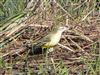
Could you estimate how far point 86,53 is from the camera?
18.4 ft

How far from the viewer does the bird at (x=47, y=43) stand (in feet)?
17.7

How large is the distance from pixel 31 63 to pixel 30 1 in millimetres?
1617

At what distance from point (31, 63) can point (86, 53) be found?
0.74m

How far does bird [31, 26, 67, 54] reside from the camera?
Result: 5.39 metres

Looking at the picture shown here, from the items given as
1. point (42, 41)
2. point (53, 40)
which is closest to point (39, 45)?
point (42, 41)

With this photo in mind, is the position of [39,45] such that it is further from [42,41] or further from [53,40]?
[53,40]

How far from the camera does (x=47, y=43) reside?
539 centimetres

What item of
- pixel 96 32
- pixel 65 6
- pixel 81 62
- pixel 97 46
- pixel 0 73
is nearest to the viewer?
pixel 0 73

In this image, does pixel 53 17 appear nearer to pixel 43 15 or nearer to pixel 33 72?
pixel 43 15

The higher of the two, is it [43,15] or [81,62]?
[43,15]

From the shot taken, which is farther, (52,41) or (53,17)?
(53,17)

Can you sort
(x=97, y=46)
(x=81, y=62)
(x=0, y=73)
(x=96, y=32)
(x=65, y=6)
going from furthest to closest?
(x=65, y=6), (x=96, y=32), (x=97, y=46), (x=81, y=62), (x=0, y=73)

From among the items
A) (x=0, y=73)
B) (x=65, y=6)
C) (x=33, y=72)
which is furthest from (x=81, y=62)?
(x=65, y=6)

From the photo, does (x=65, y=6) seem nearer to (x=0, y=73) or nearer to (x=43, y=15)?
(x=43, y=15)
